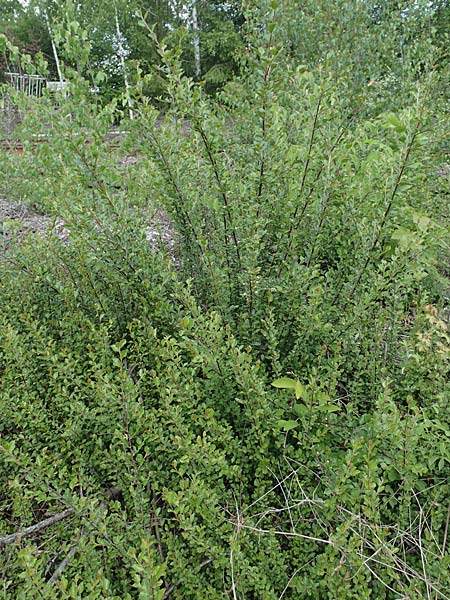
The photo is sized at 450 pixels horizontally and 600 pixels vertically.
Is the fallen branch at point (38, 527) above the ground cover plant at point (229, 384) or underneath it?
underneath

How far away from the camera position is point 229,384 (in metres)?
1.59

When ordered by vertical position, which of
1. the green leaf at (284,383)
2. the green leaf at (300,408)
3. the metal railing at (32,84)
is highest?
the metal railing at (32,84)

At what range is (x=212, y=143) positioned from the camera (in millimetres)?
1571

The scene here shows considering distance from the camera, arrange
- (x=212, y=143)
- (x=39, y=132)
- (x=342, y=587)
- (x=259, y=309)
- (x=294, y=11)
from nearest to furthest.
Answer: (x=342, y=587) → (x=212, y=143) → (x=259, y=309) → (x=39, y=132) → (x=294, y=11)

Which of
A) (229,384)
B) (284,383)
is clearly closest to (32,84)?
(229,384)

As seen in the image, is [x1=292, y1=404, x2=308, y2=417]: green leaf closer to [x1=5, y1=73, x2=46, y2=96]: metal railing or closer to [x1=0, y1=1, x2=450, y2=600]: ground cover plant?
[x1=0, y1=1, x2=450, y2=600]: ground cover plant

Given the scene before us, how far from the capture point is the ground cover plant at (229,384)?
1294 millimetres

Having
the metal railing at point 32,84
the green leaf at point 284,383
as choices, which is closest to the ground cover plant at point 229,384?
the green leaf at point 284,383

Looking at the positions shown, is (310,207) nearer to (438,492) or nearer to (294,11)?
(438,492)

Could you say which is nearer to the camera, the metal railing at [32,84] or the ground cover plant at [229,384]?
the ground cover plant at [229,384]

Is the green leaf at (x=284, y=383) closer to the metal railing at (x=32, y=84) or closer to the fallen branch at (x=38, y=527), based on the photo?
the fallen branch at (x=38, y=527)

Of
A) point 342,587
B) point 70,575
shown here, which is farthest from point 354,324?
point 70,575

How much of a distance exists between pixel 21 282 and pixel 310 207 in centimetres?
147

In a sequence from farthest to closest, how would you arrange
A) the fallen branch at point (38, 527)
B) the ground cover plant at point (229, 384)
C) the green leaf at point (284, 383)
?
1. the green leaf at point (284, 383)
2. the fallen branch at point (38, 527)
3. the ground cover plant at point (229, 384)
